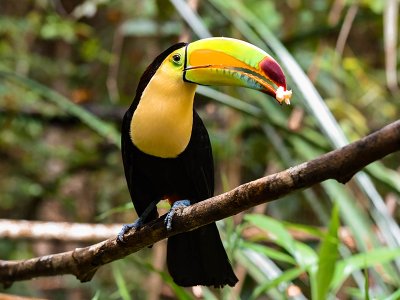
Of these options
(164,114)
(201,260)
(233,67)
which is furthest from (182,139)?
(201,260)

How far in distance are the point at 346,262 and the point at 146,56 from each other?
2435 millimetres

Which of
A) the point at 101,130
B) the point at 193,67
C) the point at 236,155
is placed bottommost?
the point at 193,67

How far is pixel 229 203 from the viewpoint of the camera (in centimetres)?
105

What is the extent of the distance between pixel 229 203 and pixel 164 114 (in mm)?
393

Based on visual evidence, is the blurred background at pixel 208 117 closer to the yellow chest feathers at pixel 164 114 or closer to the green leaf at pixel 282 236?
the green leaf at pixel 282 236

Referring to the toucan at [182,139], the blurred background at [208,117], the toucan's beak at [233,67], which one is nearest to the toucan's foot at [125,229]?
the toucan at [182,139]

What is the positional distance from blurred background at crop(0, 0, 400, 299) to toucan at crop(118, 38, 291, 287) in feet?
0.42

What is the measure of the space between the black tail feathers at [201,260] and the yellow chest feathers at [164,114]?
0.26 meters

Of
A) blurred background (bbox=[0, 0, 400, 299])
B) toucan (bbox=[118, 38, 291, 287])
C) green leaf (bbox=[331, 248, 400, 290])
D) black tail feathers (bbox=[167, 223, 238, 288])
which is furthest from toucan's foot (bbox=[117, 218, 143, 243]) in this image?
green leaf (bbox=[331, 248, 400, 290])

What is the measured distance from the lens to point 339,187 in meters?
1.86

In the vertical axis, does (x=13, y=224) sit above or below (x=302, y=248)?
above

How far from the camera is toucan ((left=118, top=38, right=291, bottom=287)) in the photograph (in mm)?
1295

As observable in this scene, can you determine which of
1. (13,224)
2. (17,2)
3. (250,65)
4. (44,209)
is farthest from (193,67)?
(17,2)

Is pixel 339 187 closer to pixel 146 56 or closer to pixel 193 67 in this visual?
pixel 193 67
